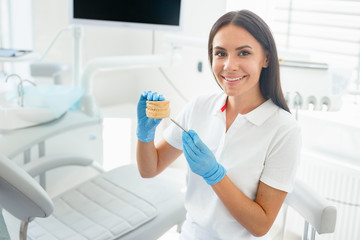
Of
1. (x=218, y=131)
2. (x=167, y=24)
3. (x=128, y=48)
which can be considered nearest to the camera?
(x=218, y=131)

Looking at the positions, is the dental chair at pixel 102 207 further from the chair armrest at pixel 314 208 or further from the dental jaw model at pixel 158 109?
the chair armrest at pixel 314 208

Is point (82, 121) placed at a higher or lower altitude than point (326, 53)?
lower

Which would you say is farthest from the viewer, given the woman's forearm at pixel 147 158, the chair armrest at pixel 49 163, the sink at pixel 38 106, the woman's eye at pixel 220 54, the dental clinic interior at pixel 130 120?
the sink at pixel 38 106

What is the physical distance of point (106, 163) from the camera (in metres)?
2.72

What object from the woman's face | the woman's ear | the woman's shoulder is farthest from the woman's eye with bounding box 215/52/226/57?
the woman's shoulder

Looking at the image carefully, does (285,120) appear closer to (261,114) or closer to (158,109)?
(261,114)

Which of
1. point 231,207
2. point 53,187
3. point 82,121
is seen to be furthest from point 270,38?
point 53,187

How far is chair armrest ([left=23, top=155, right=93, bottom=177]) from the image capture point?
1.62m

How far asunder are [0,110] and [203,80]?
4.50ft

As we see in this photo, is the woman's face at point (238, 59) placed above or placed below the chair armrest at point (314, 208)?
above

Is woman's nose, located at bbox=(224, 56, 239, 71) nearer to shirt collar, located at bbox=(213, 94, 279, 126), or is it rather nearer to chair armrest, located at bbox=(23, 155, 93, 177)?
shirt collar, located at bbox=(213, 94, 279, 126)

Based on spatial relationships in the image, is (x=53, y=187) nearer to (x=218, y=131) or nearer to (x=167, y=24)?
(x=167, y=24)

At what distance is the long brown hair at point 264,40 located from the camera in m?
1.15

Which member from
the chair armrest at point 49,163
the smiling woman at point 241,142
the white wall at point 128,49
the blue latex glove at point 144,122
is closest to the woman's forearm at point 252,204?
the smiling woman at point 241,142
